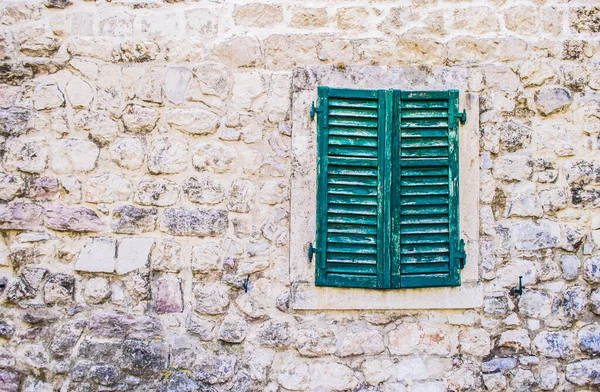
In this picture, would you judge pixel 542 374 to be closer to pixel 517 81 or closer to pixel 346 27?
pixel 517 81

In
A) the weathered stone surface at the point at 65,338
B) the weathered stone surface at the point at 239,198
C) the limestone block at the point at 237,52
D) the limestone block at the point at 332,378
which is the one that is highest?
the limestone block at the point at 237,52

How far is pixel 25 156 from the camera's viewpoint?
3.35 m

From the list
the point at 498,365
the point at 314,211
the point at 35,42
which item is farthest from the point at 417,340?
the point at 35,42

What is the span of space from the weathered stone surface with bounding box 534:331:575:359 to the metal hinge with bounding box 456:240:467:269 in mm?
630

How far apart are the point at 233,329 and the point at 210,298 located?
0.22 metres

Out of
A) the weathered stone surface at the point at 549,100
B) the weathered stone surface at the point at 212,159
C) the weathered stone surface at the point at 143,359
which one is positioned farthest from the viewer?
the weathered stone surface at the point at 549,100

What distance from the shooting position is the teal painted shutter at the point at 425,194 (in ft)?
10.9

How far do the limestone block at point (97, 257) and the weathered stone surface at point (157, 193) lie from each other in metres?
0.30

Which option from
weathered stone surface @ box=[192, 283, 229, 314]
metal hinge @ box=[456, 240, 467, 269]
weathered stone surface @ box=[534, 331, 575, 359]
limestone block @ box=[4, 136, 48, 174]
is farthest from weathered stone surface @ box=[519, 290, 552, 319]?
limestone block @ box=[4, 136, 48, 174]

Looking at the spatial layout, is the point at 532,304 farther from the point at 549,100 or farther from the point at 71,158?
the point at 71,158

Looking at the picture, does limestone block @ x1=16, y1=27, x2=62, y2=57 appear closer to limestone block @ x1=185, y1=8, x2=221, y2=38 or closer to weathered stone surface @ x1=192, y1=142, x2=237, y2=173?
limestone block @ x1=185, y1=8, x2=221, y2=38

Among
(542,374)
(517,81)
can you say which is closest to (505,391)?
(542,374)

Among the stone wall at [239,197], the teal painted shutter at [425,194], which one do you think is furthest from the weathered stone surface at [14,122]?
the teal painted shutter at [425,194]

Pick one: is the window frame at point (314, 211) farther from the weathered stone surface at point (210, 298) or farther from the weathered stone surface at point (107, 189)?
the weathered stone surface at point (107, 189)
